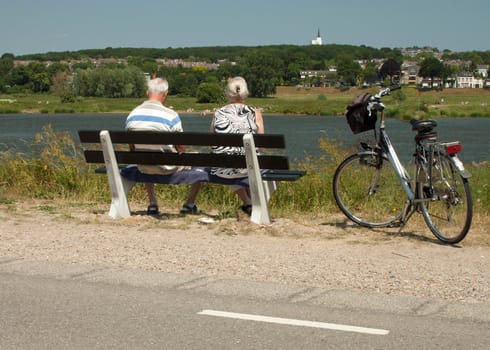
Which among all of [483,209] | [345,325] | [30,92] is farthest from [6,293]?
[30,92]

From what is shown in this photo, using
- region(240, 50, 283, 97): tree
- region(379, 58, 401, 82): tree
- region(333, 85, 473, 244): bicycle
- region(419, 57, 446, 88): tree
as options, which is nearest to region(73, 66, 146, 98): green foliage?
region(240, 50, 283, 97): tree

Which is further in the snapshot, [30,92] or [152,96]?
[30,92]

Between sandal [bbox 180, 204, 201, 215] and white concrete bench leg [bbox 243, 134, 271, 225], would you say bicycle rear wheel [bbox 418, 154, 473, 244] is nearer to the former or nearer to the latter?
white concrete bench leg [bbox 243, 134, 271, 225]

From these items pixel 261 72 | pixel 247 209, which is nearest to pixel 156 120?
pixel 247 209

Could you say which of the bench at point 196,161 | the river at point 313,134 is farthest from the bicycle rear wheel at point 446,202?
the bench at point 196,161

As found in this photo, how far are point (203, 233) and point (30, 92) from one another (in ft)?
480

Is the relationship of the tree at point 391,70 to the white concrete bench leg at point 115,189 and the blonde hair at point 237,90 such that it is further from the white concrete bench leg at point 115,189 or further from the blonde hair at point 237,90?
the white concrete bench leg at point 115,189

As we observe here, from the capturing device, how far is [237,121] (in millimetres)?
7844

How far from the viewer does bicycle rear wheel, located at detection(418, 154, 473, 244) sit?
645 cm

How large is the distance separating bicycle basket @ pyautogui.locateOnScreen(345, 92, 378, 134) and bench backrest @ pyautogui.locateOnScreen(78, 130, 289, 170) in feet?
2.10

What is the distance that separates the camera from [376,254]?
6.30m

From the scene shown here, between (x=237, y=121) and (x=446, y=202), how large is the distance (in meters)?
2.20

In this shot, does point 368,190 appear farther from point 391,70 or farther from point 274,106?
point 274,106

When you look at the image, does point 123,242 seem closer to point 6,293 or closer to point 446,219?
point 6,293
